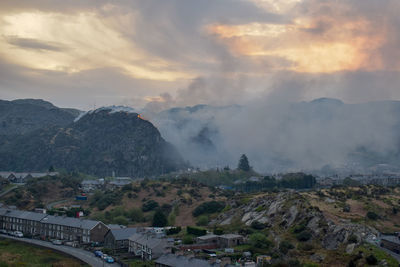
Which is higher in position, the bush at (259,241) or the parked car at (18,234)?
the bush at (259,241)

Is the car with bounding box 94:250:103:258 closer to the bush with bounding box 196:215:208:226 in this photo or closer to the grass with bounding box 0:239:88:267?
the grass with bounding box 0:239:88:267

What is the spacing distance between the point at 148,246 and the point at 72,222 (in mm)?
22894

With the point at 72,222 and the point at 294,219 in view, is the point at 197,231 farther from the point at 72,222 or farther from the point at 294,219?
the point at 72,222

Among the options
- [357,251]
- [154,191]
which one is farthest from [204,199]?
[357,251]

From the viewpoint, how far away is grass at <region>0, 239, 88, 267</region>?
5994 cm

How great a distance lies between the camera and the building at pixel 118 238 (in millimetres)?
71125

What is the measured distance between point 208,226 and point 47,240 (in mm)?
29272

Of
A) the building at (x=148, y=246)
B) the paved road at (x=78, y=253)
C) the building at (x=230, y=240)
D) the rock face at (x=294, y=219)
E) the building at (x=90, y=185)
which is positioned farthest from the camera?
the building at (x=90, y=185)

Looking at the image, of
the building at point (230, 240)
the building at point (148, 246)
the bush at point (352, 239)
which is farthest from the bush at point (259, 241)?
the building at point (148, 246)

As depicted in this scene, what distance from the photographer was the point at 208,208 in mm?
100500

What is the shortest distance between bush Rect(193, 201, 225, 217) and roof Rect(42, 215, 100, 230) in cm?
2836

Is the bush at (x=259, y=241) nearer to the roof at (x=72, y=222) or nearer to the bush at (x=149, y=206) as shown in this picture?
the roof at (x=72, y=222)

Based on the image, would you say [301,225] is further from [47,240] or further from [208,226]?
[47,240]

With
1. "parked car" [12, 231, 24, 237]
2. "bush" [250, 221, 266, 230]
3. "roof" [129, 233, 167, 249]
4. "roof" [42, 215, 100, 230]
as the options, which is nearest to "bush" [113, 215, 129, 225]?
"roof" [42, 215, 100, 230]
